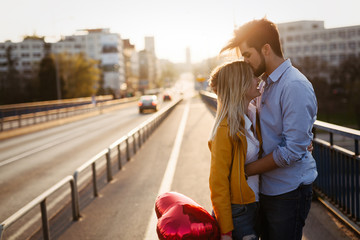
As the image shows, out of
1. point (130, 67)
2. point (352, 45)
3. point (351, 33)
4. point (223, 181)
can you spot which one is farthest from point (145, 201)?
point (130, 67)

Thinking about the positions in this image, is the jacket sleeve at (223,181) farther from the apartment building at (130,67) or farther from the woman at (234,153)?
the apartment building at (130,67)

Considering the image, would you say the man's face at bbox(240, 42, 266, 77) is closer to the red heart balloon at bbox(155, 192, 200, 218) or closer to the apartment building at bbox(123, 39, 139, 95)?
the red heart balloon at bbox(155, 192, 200, 218)

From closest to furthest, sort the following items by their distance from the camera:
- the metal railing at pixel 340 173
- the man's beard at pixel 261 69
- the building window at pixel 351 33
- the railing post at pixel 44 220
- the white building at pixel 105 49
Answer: the man's beard at pixel 261 69
the metal railing at pixel 340 173
the railing post at pixel 44 220
the building window at pixel 351 33
the white building at pixel 105 49

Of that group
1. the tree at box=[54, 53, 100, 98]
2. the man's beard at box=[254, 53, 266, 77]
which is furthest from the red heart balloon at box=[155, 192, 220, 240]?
the tree at box=[54, 53, 100, 98]

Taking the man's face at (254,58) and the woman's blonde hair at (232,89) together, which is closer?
the woman's blonde hair at (232,89)

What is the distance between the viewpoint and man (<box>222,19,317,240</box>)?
240cm

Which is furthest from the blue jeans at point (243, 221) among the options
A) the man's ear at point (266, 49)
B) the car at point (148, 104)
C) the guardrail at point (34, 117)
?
the car at point (148, 104)

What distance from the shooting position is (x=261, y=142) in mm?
2594

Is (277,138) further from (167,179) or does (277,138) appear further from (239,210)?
(167,179)

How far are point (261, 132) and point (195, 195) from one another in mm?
4569

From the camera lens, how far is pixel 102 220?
600 centimetres

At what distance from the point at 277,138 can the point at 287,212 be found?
0.45 m

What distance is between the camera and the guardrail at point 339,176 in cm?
436

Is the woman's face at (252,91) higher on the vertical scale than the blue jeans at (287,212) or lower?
higher
